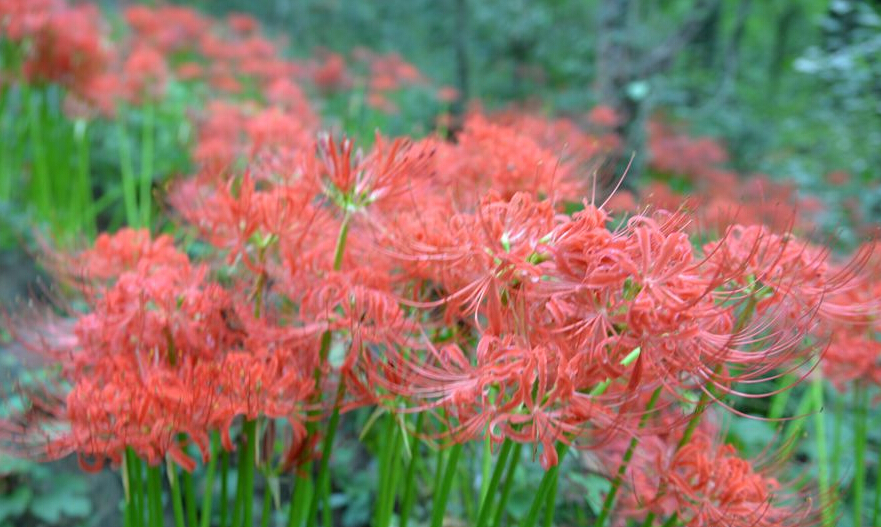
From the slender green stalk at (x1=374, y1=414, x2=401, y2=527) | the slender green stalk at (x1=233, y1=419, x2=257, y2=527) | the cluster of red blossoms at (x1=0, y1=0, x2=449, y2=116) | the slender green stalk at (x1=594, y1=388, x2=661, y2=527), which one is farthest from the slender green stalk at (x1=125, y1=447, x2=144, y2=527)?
the cluster of red blossoms at (x1=0, y1=0, x2=449, y2=116)

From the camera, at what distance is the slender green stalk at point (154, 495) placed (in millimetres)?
1174

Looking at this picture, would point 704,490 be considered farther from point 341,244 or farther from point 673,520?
point 341,244

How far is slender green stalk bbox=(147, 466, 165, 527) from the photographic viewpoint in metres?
1.17

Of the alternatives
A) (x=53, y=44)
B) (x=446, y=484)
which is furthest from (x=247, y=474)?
(x=53, y=44)

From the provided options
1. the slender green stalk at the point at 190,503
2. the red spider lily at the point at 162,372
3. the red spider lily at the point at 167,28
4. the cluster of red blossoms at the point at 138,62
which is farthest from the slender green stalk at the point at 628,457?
the red spider lily at the point at 167,28

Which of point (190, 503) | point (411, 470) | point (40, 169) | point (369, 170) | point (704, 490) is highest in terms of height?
point (369, 170)

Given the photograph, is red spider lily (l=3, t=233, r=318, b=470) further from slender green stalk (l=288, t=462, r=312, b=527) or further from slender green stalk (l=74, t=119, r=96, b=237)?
slender green stalk (l=74, t=119, r=96, b=237)

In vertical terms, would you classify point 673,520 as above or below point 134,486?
above

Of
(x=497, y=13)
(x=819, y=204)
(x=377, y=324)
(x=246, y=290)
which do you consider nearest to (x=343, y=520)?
(x=246, y=290)

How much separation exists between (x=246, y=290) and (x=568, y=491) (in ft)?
3.26

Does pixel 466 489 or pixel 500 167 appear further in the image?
pixel 466 489

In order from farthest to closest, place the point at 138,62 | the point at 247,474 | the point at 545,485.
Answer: the point at 138,62
the point at 247,474
the point at 545,485

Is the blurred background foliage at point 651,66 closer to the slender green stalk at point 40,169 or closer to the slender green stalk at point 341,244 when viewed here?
the slender green stalk at point 40,169

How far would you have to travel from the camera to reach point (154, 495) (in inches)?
46.6
